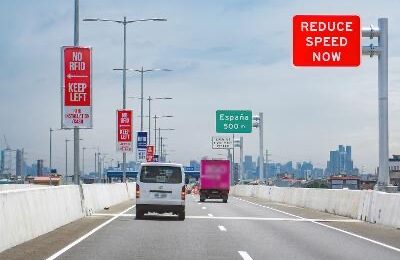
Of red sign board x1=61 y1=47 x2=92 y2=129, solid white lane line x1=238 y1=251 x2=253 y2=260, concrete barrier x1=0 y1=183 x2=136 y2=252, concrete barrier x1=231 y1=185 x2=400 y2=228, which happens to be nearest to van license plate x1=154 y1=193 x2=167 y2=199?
concrete barrier x1=0 y1=183 x2=136 y2=252

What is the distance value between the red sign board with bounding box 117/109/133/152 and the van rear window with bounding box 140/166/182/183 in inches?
784

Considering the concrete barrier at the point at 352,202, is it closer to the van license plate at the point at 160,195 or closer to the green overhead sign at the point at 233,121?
the van license plate at the point at 160,195

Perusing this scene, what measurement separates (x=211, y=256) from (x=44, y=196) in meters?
7.00

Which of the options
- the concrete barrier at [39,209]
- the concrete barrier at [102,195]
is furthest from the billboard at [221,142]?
the concrete barrier at [39,209]

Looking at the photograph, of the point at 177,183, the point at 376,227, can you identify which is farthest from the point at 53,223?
the point at 376,227

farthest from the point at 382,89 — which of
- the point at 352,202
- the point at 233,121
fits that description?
the point at 233,121

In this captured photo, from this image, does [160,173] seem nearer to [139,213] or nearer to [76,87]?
[139,213]

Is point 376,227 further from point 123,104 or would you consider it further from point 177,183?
point 123,104

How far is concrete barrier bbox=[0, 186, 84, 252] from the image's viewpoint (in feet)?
50.4

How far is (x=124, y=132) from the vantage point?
4678 cm

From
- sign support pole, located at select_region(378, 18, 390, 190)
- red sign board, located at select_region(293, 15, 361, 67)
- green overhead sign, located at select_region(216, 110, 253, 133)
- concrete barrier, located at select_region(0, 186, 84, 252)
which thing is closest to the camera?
concrete barrier, located at select_region(0, 186, 84, 252)

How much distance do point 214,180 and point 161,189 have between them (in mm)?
24127

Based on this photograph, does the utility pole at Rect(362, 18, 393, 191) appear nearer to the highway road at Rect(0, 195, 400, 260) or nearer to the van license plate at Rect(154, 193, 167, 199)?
the highway road at Rect(0, 195, 400, 260)

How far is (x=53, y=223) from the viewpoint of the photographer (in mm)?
20984
